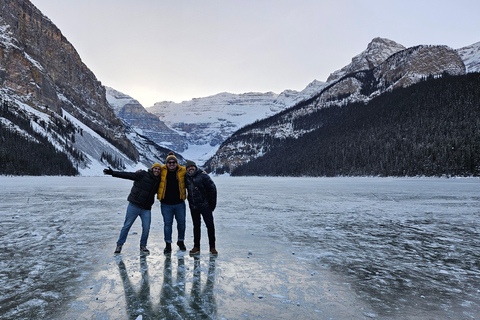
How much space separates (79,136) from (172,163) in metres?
157

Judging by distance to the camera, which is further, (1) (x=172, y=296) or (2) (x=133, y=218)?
(2) (x=133, y=218)

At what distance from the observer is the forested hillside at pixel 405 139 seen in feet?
261

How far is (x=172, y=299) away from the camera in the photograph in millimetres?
4469

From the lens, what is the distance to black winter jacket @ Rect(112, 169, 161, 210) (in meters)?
7.22

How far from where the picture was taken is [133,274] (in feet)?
18.2

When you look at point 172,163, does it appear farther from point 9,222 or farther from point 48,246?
point 9,222

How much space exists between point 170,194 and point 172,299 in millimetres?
3302

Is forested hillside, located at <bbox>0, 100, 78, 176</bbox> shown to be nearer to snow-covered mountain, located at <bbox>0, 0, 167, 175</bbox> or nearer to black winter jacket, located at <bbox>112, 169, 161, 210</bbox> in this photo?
snow-covered mountain, located at <bbox>0, 0, 167, 175</bbox>

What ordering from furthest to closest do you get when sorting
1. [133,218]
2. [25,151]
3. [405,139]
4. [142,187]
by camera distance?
[405,139], [25,151], [133,218], [142,187]

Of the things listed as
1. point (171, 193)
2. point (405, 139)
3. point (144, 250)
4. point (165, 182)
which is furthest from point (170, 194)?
point (405, 139)

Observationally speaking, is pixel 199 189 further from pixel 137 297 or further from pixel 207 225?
pixel 137 297

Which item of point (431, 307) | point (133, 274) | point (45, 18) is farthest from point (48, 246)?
point (45, 18)

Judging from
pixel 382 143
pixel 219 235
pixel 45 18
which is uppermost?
pixel 45 18

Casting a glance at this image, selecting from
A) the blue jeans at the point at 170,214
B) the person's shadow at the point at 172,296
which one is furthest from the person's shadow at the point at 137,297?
the blue jeans at the point at 170,214
